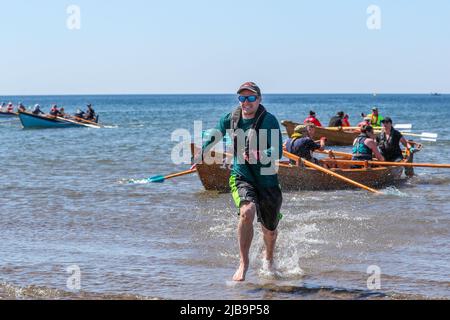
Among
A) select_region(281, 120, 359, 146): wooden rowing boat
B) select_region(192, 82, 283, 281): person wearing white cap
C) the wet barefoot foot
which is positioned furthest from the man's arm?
select_region(281, 120, 359, 146): wooden rowing boat

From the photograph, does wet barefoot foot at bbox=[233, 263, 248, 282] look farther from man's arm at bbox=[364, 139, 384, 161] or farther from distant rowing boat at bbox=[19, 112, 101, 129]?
distant rowing boat at bbox=[19, 112, 101, 129]

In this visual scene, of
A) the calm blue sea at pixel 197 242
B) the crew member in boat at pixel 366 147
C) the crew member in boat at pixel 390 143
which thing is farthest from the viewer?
the crew member in boat at pixel 390 143

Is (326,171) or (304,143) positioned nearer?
(326,171)

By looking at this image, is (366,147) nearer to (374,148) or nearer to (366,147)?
(366,147)

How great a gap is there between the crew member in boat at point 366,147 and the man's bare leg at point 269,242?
770 cm

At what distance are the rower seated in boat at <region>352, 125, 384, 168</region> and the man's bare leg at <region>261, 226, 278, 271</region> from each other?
303 inches

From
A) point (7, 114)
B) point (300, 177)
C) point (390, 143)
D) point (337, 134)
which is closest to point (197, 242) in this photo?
point (300, 177)

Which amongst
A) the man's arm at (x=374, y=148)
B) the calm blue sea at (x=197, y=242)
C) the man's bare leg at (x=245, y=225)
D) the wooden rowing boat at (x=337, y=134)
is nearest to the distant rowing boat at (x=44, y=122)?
the wooden rowing boat at (x=337, y=134)

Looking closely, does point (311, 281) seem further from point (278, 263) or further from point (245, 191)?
point (245, 191)

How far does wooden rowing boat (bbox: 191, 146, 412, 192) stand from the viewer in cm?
1367

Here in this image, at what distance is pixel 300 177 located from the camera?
1381 centimetres

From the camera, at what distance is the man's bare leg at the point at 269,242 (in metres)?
6.86

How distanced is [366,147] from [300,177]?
5.50 ft

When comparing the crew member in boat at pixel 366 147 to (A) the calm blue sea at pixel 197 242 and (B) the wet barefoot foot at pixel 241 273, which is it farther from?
(B) the wet barefoot foot at pixel 241 273
